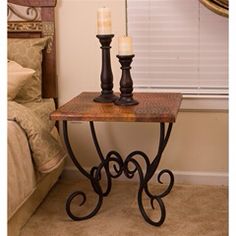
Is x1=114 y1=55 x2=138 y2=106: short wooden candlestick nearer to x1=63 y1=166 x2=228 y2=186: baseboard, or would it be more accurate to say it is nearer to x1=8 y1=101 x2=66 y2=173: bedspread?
x1=8 y1=101 x2=66 y2=173: bedspread

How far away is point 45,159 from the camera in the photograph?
8.64ft

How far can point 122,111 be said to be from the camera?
7.92 ft

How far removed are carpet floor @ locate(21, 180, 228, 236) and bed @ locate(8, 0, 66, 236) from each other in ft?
0.31

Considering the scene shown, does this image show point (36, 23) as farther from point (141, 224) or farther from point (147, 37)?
point (141, 224)

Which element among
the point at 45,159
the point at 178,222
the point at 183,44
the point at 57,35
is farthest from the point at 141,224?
the point at 57,35

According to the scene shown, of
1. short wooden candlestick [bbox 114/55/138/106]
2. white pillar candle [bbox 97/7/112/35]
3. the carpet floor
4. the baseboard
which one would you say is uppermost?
white pillar candle [bbox 97/7/112/35]

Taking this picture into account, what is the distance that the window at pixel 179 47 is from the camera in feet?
9.92

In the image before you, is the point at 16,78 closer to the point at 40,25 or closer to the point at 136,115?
the point at 40,25

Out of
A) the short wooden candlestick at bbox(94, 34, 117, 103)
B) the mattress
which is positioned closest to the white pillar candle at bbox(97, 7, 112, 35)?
the short wooden candlestick at bbox(94, 34, 117, 103)

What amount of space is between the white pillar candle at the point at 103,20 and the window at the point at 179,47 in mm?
572

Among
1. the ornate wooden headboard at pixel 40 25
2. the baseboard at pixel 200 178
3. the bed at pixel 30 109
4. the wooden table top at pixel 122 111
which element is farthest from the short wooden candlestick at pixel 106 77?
the baseboard at pixel 200 178

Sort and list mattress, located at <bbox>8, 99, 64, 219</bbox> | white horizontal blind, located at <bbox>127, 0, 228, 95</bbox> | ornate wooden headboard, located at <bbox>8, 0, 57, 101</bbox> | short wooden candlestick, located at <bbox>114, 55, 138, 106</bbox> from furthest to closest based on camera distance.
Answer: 1. ornate wooden headboard, located at <bbox>8, 0, 57, 101</bbox>
2. white horizontal blind, located at <bbox>127, 0, 228, 95</bbox>
3. short wooden candlestick, located at <bbox>114, 55, 138, 106</bbox>
4. mattress, located at <bbox>8, 99, 64, 219</bbox>

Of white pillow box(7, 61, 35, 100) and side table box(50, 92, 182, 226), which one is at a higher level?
white pillow box(7, 61, 35, 100)

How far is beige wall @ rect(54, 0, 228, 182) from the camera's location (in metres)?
3.14
